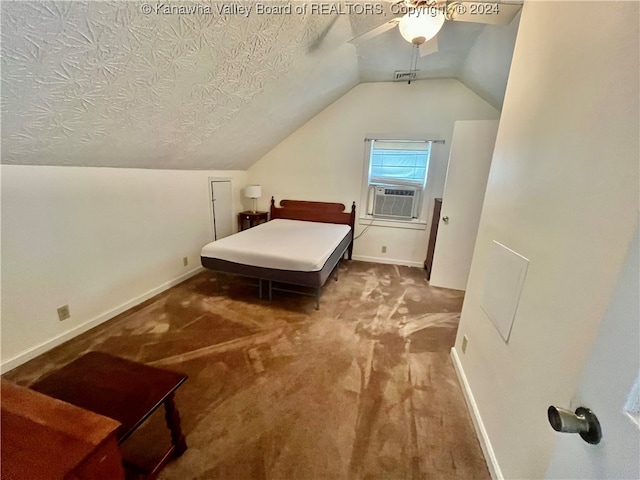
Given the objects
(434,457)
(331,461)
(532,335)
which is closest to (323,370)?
(331,461)

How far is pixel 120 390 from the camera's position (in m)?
1.13

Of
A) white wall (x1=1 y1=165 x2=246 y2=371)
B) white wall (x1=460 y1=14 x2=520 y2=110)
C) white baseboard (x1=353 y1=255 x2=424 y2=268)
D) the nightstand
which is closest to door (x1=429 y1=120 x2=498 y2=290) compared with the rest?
white wall (x1=460 y1=14 x2=520 y2=110)

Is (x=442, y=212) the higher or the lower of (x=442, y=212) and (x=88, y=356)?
the higher

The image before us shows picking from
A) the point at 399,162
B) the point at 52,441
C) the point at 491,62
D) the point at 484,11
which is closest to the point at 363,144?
the point at 399,162

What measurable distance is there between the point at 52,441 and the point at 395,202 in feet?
13.1

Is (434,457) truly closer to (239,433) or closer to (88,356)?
(239,433)

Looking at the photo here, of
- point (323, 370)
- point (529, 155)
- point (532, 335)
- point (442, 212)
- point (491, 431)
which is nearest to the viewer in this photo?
point (532, 335)

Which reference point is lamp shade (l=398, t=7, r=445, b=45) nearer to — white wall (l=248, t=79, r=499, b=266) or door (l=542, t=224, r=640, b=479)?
door (l=542, t=224, r=640, b=479)

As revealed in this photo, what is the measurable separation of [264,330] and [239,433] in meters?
0.97

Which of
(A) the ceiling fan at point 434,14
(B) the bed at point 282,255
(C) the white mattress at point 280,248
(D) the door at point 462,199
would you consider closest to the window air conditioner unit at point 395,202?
(B) the bed at point 282,255

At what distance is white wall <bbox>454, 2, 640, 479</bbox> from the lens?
76cm

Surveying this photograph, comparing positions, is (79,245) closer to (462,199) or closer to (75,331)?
(75,331)

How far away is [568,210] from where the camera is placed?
946mm

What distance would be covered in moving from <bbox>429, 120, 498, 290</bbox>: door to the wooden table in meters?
3.10
